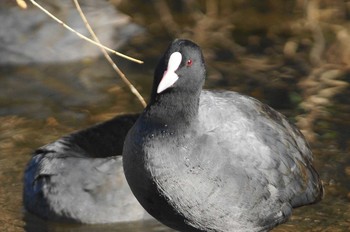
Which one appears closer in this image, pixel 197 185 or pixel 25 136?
pixel 197 185

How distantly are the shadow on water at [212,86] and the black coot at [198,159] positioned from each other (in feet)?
3.08

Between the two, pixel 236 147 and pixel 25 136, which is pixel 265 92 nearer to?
pixel 25 136

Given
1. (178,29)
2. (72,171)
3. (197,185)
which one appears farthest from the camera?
(178,29)

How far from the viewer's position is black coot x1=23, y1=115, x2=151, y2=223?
6184 millimetres

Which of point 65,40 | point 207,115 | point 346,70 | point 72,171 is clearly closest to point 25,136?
Answer: point 72,171

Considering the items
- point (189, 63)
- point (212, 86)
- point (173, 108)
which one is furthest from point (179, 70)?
point (212, 86)

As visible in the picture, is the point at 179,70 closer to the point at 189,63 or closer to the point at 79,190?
the point at 189,63

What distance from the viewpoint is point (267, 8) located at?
31.7 ft

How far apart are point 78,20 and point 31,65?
63 centimetres

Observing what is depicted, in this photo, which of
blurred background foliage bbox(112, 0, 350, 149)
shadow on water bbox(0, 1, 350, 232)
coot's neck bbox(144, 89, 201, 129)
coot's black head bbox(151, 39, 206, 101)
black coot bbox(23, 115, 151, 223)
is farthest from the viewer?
blurred background foliage bbox(112, 0, 350, 149)

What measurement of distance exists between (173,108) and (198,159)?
0.31 meters

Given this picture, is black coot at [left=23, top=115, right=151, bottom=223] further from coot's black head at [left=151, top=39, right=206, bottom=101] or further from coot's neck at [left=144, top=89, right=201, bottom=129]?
coot's black head at [left=151, top=39, right=206, bottom=101]

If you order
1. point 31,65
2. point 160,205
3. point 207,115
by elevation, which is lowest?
point 31,65

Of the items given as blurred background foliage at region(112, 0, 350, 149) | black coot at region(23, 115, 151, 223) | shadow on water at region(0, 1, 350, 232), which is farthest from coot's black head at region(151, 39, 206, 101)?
blurred background foliage at region(112, 0, 350, 149)
